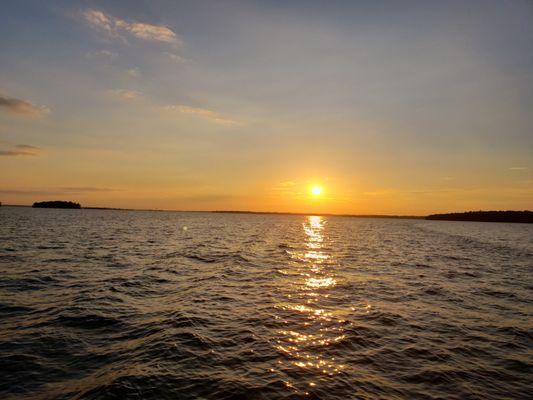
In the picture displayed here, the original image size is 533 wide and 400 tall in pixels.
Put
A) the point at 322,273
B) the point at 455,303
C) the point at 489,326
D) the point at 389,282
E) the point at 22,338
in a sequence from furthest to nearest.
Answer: the point at 322,273, the point at 389,282, the point at 455,303, the point at 489,326, the point at 22,338

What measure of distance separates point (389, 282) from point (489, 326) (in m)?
9.18

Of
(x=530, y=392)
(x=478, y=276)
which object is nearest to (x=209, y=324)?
(x=530, y=392)

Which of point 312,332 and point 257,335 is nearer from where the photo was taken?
point 257,335

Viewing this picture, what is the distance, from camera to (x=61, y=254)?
32.7 m

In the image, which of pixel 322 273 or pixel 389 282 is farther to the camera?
pixel 322 273

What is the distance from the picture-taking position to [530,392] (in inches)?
386

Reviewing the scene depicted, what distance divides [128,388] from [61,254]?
28364 millimetres

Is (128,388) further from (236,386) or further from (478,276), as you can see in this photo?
(478,276)

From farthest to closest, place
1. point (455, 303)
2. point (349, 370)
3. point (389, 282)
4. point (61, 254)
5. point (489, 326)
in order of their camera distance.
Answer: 1. point (61, 254)
2. point (389, 282)
3. point (455, 303)
4. point (489, 326)
5. point (349, 370)

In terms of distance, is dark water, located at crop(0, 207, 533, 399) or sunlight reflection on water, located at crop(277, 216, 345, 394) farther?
sunlight reflection on water, located at crop(277, 216, 345, 394)

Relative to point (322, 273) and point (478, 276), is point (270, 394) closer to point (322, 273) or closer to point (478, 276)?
point (322, 273)

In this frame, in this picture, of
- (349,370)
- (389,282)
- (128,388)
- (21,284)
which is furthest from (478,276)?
(21,284)

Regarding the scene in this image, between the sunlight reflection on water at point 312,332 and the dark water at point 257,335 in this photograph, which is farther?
the sunlight reflection on water at point 312,332

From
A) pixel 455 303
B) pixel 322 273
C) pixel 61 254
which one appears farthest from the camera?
pixel 61 254
